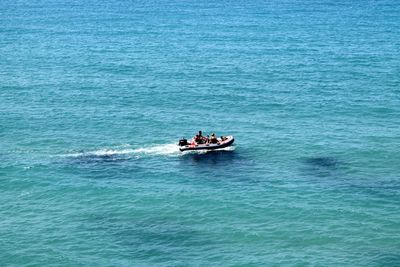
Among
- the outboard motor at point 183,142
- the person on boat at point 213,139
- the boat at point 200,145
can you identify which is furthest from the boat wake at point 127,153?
the person on boat at point 213,139

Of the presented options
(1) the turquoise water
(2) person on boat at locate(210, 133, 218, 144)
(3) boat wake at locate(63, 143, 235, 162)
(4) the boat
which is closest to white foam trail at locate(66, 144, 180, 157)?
(3) boat wake at locate(63, 143, 235, 162)

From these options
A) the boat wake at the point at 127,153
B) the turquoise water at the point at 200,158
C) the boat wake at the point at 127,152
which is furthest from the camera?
the boat wake at the point at 127,152

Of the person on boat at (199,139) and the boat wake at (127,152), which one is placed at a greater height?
the person on boat at (199,139)

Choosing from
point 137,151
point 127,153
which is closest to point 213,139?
point 137,151

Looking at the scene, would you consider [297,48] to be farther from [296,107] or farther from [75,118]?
[75,118]

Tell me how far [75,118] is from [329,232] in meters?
50.6

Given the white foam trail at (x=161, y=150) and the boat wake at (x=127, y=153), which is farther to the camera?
the white foam trail at (x=161, y=150)

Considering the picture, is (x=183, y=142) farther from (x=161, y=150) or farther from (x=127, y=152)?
(x=127, y=152)

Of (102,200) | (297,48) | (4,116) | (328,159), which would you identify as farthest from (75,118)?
(297,48)

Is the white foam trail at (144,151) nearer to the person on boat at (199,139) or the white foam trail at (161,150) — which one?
the white foam trail at (161,150)

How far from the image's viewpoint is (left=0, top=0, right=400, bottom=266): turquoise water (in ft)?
232

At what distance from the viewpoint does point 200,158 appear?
3684 inches

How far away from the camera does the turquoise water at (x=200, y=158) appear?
7056 centimetres

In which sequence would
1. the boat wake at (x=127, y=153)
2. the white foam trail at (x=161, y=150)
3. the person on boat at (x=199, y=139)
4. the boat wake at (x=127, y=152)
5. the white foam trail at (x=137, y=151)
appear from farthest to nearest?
Answer: the person on boat at (x=199, y=139) < the white foam trail at (x=161, y=150) < the white foam trail at (x=137, y=151) < the boat wake at (x=127, y=152) < the boat wake at (x=127, y=153)
